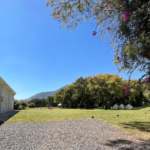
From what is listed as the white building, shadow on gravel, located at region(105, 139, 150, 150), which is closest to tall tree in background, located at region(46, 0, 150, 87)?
shadow on gravel, located at region(105, 139, 150, 150)

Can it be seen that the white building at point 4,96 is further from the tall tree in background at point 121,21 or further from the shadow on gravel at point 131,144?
the shadow on gravel at point 131,144

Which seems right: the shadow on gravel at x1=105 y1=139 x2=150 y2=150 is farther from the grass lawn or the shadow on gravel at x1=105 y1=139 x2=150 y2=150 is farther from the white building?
the white building

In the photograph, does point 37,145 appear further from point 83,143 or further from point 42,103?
point 42,103

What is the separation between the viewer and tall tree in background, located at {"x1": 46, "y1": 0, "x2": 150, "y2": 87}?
3189 millimetres

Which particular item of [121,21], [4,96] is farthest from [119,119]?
[4,96]

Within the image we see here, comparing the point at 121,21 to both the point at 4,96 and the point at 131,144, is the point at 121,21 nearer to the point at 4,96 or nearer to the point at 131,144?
the point at 131,144

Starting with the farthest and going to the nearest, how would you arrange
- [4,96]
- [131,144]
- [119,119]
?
[4,96], [119,119], [131,144]

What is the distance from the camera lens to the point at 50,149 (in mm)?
2982

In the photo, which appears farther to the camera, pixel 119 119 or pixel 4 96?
pixel 4 96

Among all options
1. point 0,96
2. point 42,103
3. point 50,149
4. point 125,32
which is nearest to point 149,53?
point 125,32

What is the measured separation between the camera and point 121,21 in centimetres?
393

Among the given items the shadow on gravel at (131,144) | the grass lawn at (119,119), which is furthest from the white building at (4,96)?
the shadow on gravel at (131,144)

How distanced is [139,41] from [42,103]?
149 feet

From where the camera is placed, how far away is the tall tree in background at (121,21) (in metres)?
3.19
